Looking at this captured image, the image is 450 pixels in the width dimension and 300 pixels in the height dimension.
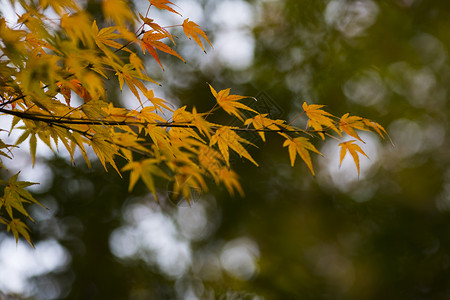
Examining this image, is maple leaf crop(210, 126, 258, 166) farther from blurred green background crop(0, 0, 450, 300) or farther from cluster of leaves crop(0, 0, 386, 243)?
blurred green background crop(0, 0, 450, 300)

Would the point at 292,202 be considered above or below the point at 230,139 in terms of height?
above

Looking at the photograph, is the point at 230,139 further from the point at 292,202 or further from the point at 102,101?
the point at 292,202

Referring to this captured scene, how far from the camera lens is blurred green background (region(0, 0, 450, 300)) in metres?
3.37

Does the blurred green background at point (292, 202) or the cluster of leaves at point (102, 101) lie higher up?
the blurred green background at point (292, 202)

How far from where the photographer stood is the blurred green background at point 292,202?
11.1ft

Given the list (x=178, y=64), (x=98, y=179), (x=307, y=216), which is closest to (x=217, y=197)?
(x=307, y=216)

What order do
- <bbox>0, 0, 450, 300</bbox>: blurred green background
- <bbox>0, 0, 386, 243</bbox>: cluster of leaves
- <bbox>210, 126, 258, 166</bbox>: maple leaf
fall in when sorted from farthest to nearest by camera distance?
<bbox>0, 0, 450, 300</bbox>: blurred green background, <bbox>210, 126, 258, 166</bbox>: maple leaf, <bbox>0, 0, 386, 243</bbox>: cluster of leaves

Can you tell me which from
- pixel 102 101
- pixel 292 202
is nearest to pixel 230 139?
pixel 102 101

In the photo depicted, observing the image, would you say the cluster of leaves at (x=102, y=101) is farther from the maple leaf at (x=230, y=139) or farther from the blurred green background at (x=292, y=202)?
the blurred green background at (x=292, y=202)

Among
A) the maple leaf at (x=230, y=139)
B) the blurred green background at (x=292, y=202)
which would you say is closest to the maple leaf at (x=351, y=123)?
the maple leaf at (x=230, y=139)

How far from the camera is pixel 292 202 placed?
3.51 meters

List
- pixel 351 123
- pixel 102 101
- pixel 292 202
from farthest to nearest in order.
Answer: pixel 292 202
pixel 351 123
pixel 102 101

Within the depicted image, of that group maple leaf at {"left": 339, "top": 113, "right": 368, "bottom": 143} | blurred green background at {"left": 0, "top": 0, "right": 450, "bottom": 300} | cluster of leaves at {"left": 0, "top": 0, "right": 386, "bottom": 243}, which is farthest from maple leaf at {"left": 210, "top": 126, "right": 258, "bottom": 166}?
blurred green background at {"left": 0, "top": 0, "right": 450, "bottom": 300}

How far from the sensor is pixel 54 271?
3.50 metres
